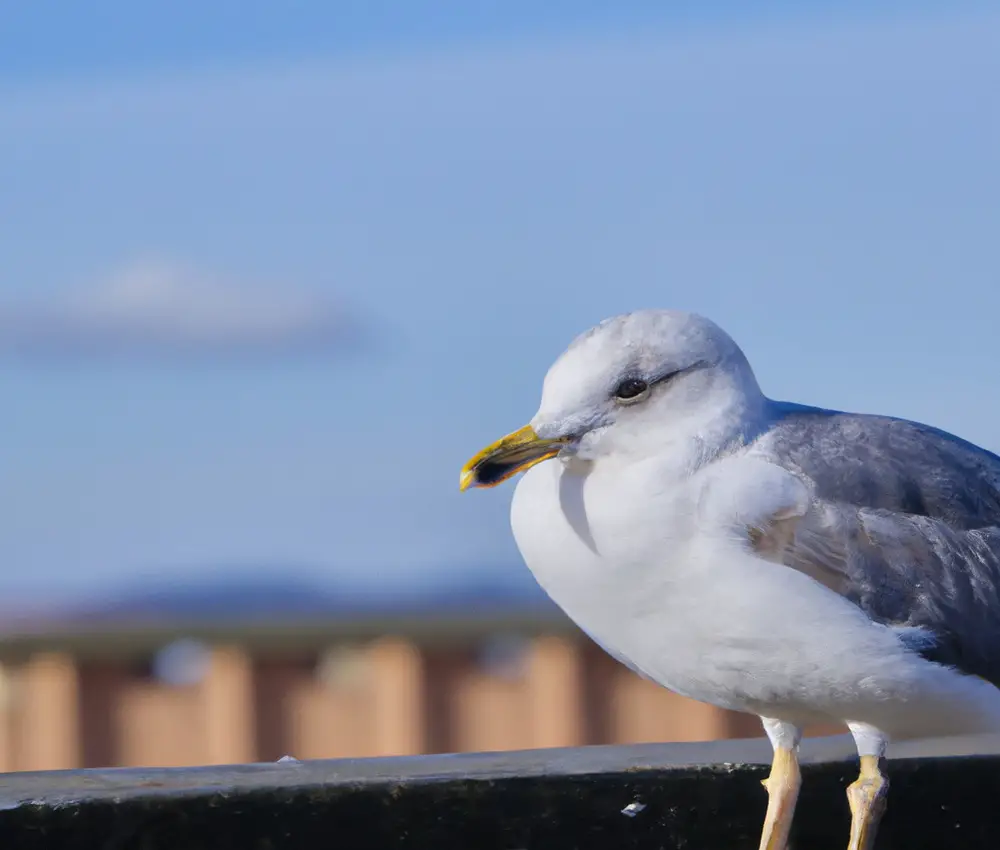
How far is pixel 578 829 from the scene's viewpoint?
196 centimetres

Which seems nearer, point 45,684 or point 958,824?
point 958,824

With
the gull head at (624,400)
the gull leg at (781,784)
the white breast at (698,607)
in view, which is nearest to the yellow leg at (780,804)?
the gull leg at (781,784)

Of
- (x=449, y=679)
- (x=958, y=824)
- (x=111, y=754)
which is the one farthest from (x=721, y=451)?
(x=111, y=754)

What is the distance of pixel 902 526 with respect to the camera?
75.2 inches

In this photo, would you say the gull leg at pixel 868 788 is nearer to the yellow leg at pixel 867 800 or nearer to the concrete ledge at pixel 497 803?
the yellow leg at pixel 867 800

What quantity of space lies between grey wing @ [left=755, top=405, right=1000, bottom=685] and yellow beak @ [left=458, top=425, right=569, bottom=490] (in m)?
0.25

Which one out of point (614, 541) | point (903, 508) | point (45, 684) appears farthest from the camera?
point (45, 684)

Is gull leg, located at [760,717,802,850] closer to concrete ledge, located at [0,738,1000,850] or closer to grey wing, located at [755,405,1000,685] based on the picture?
concrete ledge, located at [0,738,1000,850]

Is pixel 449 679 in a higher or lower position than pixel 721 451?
lower

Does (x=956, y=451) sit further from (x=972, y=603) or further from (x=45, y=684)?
(x=45, y=684)

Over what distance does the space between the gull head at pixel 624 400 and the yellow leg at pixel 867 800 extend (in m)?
0.46

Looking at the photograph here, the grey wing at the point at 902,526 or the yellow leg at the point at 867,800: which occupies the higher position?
the grey wing at the point at 902,526

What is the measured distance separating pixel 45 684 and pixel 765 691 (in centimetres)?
198

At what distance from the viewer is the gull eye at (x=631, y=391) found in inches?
71.4
